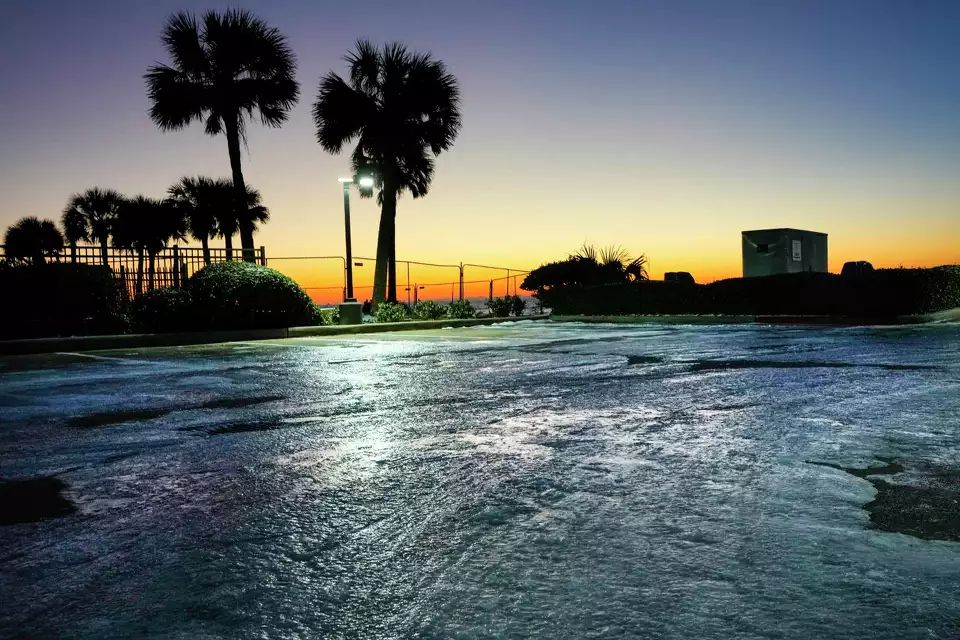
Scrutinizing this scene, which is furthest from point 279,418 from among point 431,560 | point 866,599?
point 866,599

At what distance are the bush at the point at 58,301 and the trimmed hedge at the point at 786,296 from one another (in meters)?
18.6

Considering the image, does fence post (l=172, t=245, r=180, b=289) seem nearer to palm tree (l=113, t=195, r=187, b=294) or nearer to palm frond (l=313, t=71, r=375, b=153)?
palm frond (l=313, t=71, r=375, b=153)

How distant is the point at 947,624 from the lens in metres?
2.88

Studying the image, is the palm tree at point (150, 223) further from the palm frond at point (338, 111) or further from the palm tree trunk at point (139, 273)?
the palm tree trunk at point (139, 273)

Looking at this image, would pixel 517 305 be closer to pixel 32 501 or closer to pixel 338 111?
pixel 338 111

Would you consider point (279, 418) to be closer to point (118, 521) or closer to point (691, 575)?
point (118, 521)

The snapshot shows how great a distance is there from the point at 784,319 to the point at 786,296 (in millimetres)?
2029

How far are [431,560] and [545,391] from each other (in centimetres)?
581

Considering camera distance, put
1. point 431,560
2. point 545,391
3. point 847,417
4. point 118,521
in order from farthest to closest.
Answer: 1. point 545,391
2. point 847,417
3. point 118,521
4. point 431,560

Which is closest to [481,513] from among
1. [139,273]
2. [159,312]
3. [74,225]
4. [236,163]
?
[159,312]

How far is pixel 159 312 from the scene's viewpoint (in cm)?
2050

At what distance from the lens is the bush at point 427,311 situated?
29.5m

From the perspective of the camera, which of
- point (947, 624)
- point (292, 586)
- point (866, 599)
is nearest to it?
point (947, 624)

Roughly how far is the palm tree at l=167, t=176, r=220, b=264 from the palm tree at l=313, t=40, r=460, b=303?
17.0 m
